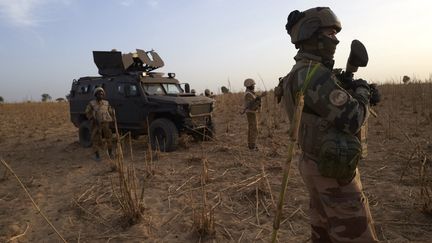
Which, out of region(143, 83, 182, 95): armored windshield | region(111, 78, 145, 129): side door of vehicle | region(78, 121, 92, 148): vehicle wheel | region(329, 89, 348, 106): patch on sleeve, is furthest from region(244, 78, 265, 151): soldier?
region(329, 89, 348, 106): patch on sleeve

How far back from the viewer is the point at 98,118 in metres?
7.96

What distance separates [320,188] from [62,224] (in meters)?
3.24

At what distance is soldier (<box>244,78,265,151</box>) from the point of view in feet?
25.7

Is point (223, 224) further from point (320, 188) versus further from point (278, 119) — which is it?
point (278, 119)

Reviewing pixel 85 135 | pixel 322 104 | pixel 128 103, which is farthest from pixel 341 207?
pixel 85 135

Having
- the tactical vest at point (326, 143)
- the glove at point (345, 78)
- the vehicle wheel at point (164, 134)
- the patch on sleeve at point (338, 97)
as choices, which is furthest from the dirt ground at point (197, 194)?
the patch on sleeve at point (338, 97)

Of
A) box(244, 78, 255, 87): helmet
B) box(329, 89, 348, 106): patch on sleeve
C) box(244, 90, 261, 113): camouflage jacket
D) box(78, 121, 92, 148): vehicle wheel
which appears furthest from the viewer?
box(78, 121, 92, 148): vehicle wheel

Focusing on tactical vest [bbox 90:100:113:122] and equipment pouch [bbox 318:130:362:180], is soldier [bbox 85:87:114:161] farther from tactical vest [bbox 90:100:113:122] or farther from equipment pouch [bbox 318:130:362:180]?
equipment pouch [bbox 318:130:362:180]

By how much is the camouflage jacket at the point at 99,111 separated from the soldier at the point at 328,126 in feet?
20.4

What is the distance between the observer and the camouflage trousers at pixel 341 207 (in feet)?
6.81

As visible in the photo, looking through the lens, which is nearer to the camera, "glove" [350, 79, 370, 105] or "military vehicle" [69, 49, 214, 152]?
"glove" [350, 79, 370, 105]

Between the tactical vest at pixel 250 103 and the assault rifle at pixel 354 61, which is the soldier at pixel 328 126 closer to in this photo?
the assault rifle at pixel 354 61

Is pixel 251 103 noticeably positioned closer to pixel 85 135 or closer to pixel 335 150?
pixel 85 135

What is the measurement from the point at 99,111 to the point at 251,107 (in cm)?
303
